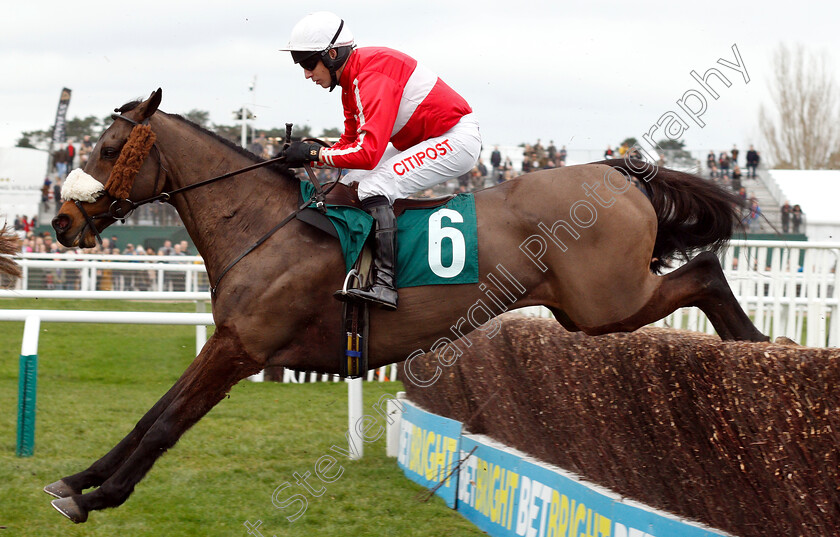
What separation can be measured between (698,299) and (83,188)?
2.68m

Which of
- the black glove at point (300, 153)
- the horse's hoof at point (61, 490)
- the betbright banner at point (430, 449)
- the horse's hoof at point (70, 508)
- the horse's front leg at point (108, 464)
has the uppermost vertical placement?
the black glove at point (300, 153)

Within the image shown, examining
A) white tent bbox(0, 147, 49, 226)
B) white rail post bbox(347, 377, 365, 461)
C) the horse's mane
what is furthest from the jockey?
white tent bbox(0, 147, 49, 226)

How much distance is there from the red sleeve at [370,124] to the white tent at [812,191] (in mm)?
13171

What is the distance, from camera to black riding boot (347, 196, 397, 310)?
3.53 m

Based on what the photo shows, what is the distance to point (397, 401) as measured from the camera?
6.12 m

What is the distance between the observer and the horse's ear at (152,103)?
3670 mm

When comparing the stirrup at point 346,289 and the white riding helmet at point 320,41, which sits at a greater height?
the white riding helmet at point 320,41

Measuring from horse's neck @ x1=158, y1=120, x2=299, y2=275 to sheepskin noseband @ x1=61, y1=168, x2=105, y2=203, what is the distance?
317mm

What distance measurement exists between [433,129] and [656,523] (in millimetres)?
1902

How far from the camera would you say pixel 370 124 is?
138 inches

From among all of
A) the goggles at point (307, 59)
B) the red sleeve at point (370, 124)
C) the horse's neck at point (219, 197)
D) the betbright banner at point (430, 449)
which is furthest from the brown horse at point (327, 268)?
the betbright banner at point (430, 449)

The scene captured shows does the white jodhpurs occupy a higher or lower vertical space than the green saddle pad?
higher

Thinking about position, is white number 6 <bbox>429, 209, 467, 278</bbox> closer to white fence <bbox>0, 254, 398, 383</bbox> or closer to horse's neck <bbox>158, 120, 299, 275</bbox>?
horse's neck <bbox>158, 120, 299, 275</bbox>

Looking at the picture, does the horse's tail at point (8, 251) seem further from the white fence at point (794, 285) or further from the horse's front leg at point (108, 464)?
the white fence at point (794, 285)
